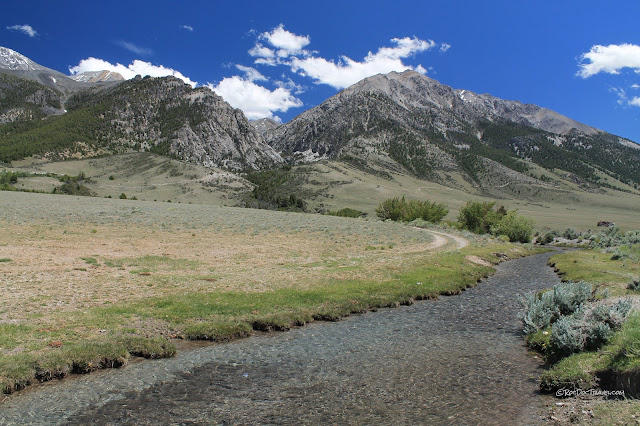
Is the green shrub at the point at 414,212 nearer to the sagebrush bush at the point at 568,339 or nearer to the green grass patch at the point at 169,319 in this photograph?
the green grass patch at the point at 169,319

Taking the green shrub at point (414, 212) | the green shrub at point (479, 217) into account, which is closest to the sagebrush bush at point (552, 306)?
the green shrub at point (479, 217)

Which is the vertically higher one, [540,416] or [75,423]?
[540,416]

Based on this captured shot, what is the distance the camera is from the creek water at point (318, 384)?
9.24 m

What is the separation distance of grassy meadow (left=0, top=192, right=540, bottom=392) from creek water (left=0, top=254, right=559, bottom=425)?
1.20 metres

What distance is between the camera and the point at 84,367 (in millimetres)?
11547

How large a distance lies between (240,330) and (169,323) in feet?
9.33

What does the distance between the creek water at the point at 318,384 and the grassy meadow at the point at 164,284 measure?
120cm

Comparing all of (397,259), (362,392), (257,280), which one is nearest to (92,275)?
(257,280)

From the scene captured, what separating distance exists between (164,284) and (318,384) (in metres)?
13.6

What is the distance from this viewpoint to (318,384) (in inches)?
443

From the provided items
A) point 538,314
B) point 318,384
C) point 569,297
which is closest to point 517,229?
point 569,297

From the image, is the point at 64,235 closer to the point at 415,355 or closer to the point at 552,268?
the point at 415,355

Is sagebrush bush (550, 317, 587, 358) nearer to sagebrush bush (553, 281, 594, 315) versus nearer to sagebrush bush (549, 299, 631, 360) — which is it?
sagebrush bush (549, 299, 631, 360)

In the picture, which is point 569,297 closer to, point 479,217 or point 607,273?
point 607,273
